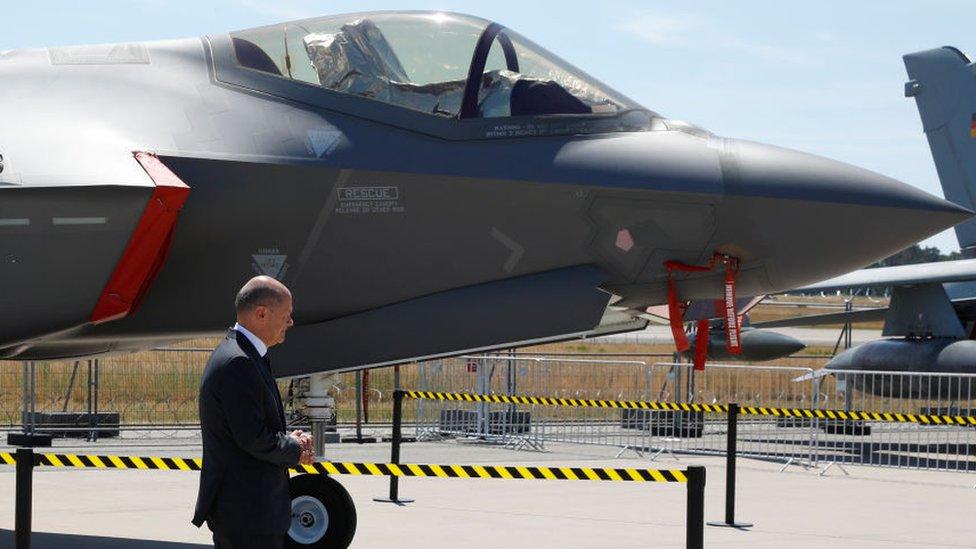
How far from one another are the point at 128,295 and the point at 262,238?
0.79 metres

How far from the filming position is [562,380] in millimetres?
19688

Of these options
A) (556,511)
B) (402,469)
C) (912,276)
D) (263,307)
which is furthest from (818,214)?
(912,276)

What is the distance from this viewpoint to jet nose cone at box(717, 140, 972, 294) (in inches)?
306

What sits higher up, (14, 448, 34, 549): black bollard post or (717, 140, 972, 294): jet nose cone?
(717, 140, 972, 294): jet nose cone

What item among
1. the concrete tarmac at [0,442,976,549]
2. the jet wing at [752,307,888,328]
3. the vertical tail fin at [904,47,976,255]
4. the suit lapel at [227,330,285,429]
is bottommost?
the concrete tarmac at [0,442,976,549]


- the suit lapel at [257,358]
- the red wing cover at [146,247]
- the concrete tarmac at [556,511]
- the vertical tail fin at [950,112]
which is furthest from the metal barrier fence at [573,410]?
the suit lapel at [257,358]

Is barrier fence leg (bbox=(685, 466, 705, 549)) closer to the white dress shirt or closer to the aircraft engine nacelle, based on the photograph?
the white dress shirt

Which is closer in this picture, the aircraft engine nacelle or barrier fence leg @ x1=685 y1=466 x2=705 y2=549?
barrier fence leg @ x1=685 y1=466 x2=705 y2=549

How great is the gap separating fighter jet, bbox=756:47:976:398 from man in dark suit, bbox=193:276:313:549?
522 inches

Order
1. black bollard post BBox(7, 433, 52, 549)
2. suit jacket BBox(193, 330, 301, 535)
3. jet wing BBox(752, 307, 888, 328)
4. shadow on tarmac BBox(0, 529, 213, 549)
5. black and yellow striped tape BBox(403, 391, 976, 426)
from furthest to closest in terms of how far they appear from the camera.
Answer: jet wing BBox(752, 307, 888, 328) < black and yellow striped tape BBox(403, 391, 976, 426) < shadow on tarmac BBox(0, 529, 213, 549) < black bollard post BBox(7, 433, 52, 549) < suit jacket BBox(193, 330, 301, 535)

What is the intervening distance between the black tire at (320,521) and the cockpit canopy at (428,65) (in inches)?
85.8

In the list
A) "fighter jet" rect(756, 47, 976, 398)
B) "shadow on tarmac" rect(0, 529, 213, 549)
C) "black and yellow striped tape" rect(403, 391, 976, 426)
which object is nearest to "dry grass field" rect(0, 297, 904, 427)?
"fighter jet" rect(756, 47, 976, 398)

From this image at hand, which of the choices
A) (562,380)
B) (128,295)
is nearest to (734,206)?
(128,295)

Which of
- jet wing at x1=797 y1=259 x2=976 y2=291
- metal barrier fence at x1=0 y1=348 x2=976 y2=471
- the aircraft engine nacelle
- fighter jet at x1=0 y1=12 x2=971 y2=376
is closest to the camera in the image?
fighter jet at x1=0 y1=12 x2=971 y2=376
